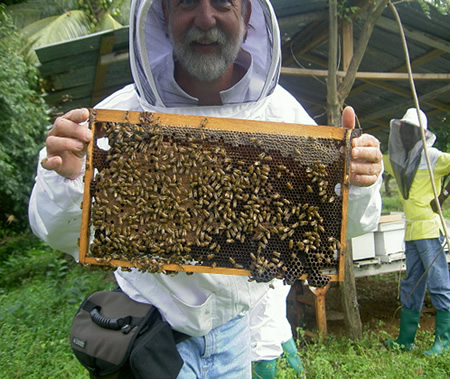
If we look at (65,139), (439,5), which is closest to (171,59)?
(65,139)

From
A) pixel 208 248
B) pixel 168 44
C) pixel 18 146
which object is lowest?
pixel 18 146

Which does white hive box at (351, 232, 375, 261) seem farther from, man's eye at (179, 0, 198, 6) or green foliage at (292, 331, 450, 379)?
man's eye at (179, 0, 198, 6)

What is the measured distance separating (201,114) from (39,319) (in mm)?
5168

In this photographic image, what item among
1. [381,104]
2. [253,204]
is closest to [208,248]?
[253,204]

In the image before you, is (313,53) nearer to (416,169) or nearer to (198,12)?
(416,169)

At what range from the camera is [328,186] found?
2.04 metres

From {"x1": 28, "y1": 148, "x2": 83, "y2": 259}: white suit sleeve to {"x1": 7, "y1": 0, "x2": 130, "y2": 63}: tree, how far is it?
13822 millimetres

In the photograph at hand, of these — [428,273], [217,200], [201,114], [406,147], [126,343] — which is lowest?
[428,273]

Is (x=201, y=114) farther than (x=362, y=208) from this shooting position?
Yes

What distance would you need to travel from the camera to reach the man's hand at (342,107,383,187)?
6.50 feet

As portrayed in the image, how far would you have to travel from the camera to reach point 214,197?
1975 millimetres

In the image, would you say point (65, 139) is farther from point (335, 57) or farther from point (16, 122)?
point (16, 122)

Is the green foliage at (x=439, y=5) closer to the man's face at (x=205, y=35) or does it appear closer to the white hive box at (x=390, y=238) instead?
the man's face at (x=205, y=35)

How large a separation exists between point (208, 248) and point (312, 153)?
75 centimetres
